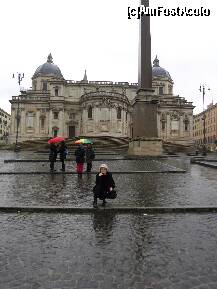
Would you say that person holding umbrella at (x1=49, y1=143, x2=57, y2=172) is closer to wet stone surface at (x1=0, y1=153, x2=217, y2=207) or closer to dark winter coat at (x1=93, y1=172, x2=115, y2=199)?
wet stone surface at (x1=0, y1=153, x2=217, y2=207)

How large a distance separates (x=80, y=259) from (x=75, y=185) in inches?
270

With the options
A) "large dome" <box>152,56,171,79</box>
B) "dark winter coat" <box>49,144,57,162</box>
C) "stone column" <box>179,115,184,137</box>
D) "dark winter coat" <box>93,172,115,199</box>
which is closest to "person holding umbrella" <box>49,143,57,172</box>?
"dark winter coat" <box>49,144,57,162</box>

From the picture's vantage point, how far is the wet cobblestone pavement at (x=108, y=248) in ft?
11.8

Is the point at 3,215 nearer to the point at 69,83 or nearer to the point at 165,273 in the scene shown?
the point at 165,273

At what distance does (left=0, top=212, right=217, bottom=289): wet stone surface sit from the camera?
360cm

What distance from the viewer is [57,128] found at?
2805 inches

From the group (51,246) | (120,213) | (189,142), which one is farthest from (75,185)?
(189,142)

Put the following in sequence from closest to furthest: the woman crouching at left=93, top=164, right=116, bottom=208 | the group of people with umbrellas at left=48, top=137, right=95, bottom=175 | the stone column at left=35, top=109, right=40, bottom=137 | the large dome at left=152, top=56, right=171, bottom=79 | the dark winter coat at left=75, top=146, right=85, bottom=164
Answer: the woman crouching at left=93, top=164, right=116, bottom=208 < the dark winter coat at left=75, top=146, right=85, bottom=164 < the group of people with umbrellas at left=48, top=137, right=95, bottom=175 < the stone column at left=35, top=109, right=40, bottom=137 < the large dome at left=152, top=56, right=171, bottom=79

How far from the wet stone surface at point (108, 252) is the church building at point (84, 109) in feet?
189

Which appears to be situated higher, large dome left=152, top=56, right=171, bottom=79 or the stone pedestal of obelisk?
large dome left=152, top=56, right=171, bottom=79

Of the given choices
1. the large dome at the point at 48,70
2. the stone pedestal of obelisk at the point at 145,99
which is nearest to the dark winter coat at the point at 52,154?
the stone pedestal of obelisk at the point at 145,99

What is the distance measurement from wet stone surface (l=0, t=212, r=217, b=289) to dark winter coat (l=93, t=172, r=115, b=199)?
958mm

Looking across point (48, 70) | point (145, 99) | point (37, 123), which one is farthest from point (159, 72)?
point (145, 99)

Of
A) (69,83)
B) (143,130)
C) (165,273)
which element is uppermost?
(69,83)
